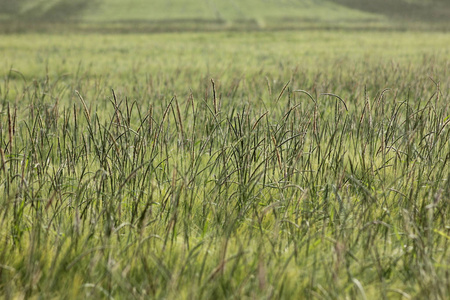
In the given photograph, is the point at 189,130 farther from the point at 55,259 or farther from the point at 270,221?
the point at 55,259

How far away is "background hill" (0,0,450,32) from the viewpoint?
2333 centimetres

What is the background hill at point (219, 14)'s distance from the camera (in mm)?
23328

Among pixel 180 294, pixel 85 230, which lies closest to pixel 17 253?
pixel 85 230

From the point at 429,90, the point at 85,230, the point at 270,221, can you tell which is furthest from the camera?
the point at 429,90

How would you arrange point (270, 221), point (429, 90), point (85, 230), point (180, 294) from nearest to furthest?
point (180, 294)
point (85, 230)
point (270, 221)
point (429, 90)

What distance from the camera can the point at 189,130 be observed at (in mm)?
2855

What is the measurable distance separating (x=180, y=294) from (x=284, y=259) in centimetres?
34

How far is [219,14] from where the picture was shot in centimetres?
2997

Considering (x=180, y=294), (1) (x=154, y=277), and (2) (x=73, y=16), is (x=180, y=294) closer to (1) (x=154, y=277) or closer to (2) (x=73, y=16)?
(1) (x=154, y=277)

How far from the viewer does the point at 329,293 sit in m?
1.08

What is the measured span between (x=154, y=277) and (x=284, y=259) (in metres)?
0.39

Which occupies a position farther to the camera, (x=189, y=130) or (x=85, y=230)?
(x=189, y=130)

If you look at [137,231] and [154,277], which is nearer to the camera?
[154,277]

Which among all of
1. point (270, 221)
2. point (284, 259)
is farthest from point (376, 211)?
point (284, 259)
